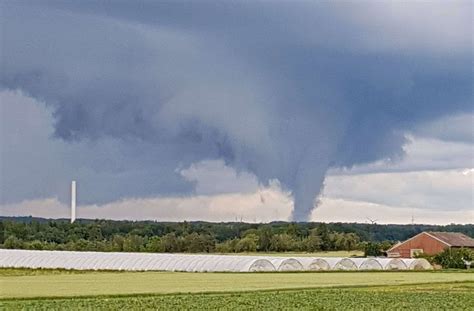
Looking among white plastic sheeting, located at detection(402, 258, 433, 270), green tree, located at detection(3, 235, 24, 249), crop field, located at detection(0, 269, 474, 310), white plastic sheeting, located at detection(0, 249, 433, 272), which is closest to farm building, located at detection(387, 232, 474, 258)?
white plastic sheeting, located at detection(402, 258, 433, 270)

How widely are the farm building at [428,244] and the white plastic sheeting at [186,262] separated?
59.4ft

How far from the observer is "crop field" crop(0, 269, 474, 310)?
37.4 m

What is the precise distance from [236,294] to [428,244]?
6764 cm

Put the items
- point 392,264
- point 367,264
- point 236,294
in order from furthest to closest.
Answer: point 392,264, point 367,264, point 236,294

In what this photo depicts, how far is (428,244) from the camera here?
109 metres

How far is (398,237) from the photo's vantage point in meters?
199

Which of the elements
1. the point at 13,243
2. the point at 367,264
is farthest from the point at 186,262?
the point at 13,243

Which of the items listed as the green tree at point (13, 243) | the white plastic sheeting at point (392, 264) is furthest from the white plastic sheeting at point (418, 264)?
the green tree at point (13, 243)

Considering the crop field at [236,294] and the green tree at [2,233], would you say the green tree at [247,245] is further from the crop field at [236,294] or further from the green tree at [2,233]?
the crop field at [236,294]

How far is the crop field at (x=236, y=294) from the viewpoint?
37.4 metres

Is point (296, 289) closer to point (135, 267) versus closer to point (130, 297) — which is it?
point (130, 297)

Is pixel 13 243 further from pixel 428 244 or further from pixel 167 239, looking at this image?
pixel 428 244

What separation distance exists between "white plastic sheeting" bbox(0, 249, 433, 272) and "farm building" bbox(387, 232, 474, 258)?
18.1 metres

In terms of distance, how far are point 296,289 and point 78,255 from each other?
3850 cm
